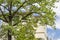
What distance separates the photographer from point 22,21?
23.2 metres

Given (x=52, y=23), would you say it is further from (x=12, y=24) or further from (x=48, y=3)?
(x=12, y=24)

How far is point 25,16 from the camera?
902 inches

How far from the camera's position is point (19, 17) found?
915 inches

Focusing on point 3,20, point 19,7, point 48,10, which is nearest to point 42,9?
point 48,10

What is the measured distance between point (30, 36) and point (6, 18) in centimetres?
263

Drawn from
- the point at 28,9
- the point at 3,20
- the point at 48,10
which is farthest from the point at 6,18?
the point at 48,10

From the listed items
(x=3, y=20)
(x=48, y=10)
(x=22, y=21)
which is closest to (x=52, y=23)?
(x=48, y=10)

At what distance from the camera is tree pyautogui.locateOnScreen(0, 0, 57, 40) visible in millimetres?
22156

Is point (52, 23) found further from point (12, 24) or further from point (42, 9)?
point (12, 24)

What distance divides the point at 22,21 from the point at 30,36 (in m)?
1.58

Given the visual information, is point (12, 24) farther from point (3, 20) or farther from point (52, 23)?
point (52, 23)

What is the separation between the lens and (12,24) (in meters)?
22.8

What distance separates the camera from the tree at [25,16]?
2216 centimetres

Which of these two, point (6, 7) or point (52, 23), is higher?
point (6, 7)
